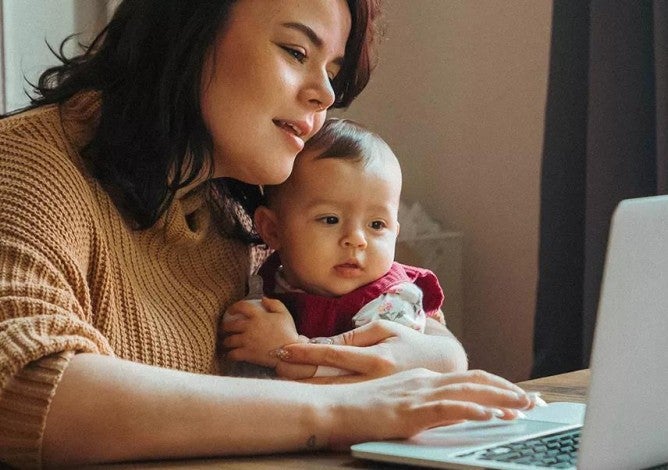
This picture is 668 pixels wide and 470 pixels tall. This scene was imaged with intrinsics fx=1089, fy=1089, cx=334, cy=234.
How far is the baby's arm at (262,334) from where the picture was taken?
4.72ft

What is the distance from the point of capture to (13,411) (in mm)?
1036

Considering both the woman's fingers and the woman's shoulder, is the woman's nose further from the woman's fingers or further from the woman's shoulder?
the woman's fingers

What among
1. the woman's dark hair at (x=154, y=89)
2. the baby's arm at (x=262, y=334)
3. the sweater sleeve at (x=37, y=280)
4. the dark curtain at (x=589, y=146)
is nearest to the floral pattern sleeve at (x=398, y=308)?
the baby's arm at (x=262, y=334)

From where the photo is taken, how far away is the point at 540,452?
1019mm

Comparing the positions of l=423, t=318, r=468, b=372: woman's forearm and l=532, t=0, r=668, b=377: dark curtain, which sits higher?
l=532, t=0, r=668, b=377: dark curtain

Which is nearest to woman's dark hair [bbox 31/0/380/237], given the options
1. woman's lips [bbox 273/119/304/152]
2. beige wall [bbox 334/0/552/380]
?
woman's lips [bbox 273/119/304/152]

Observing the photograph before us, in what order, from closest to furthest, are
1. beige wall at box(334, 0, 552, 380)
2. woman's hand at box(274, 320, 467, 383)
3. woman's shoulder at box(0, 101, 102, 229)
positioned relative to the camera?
1. woman's shoulder at box(0, 101, 102, 229)
2. woman's hand at box(274, 320, 467, 383)
3. beige wall at box(334, 0, 552, 380)

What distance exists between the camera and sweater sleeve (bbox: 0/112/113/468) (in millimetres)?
1031

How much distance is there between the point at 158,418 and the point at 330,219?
655mm

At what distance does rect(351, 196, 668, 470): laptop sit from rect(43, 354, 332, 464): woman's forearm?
8cm

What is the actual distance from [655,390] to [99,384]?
509 millimetres

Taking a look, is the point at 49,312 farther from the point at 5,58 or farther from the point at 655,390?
the point at 5,58

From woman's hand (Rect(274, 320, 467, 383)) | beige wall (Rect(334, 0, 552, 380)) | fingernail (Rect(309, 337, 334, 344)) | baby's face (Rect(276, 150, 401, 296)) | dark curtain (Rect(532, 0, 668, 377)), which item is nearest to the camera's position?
woman's hand (Rect(274, 320, 467, 383))

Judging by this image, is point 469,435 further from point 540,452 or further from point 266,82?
point 266,82
